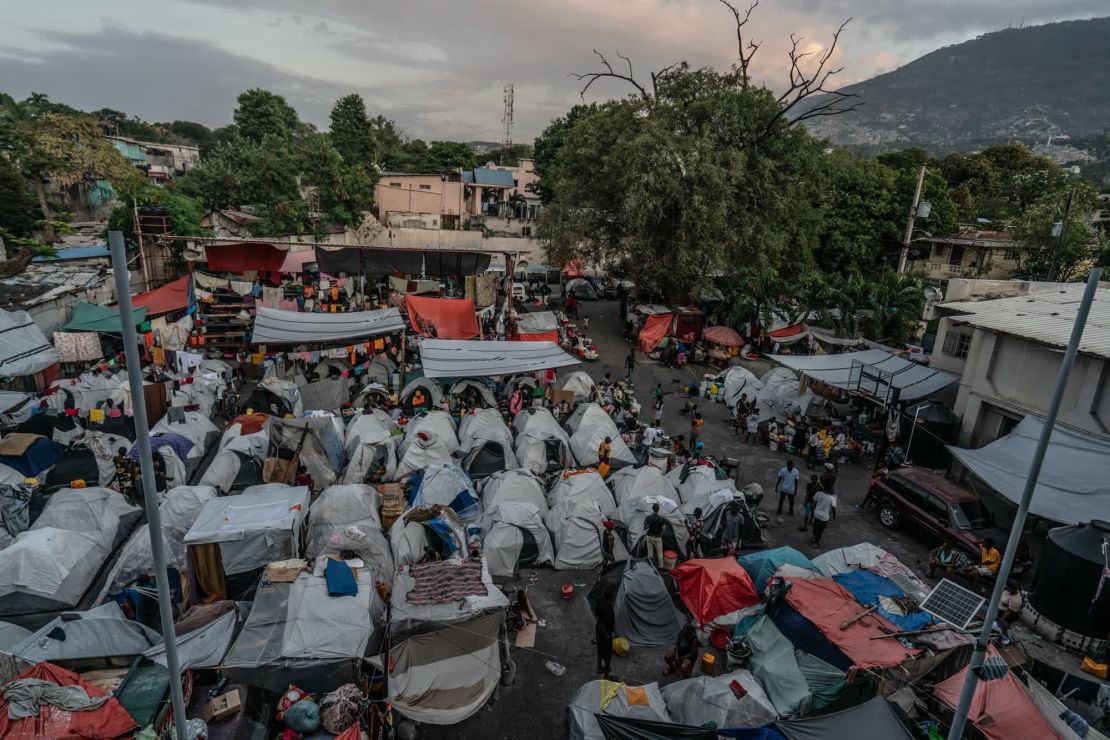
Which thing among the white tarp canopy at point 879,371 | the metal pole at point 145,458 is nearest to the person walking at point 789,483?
the white tarp canopy at point 879,371

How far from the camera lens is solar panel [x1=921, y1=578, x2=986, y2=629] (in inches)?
326

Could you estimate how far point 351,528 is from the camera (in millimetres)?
10641

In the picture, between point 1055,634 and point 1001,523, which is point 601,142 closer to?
point 1001,523

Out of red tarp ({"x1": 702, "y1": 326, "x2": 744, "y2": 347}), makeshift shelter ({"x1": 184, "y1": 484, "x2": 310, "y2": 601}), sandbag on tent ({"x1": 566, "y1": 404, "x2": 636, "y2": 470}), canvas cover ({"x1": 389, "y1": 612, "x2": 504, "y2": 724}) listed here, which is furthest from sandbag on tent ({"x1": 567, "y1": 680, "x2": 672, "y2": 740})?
red tarp ({"x1": 702, "y1": 326, "x2": 744, "y2": 347})

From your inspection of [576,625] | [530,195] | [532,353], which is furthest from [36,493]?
[530,195]

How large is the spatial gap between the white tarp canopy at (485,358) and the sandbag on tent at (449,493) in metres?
4.99

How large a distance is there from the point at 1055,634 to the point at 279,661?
12742mm

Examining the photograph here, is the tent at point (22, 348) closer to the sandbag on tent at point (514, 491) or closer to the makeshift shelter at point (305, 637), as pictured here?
the makeshift shelter at point (305, 637)

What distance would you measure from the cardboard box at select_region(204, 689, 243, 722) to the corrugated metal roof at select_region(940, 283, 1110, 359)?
18002 mm

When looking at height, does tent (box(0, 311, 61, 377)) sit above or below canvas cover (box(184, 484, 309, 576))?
above

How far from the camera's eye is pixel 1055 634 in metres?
10.3

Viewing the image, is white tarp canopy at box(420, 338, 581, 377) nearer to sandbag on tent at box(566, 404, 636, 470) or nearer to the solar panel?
sandbag on tent at box(566, 404, 636, 470)

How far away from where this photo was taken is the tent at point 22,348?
17312mm

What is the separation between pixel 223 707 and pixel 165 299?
20866 mm
